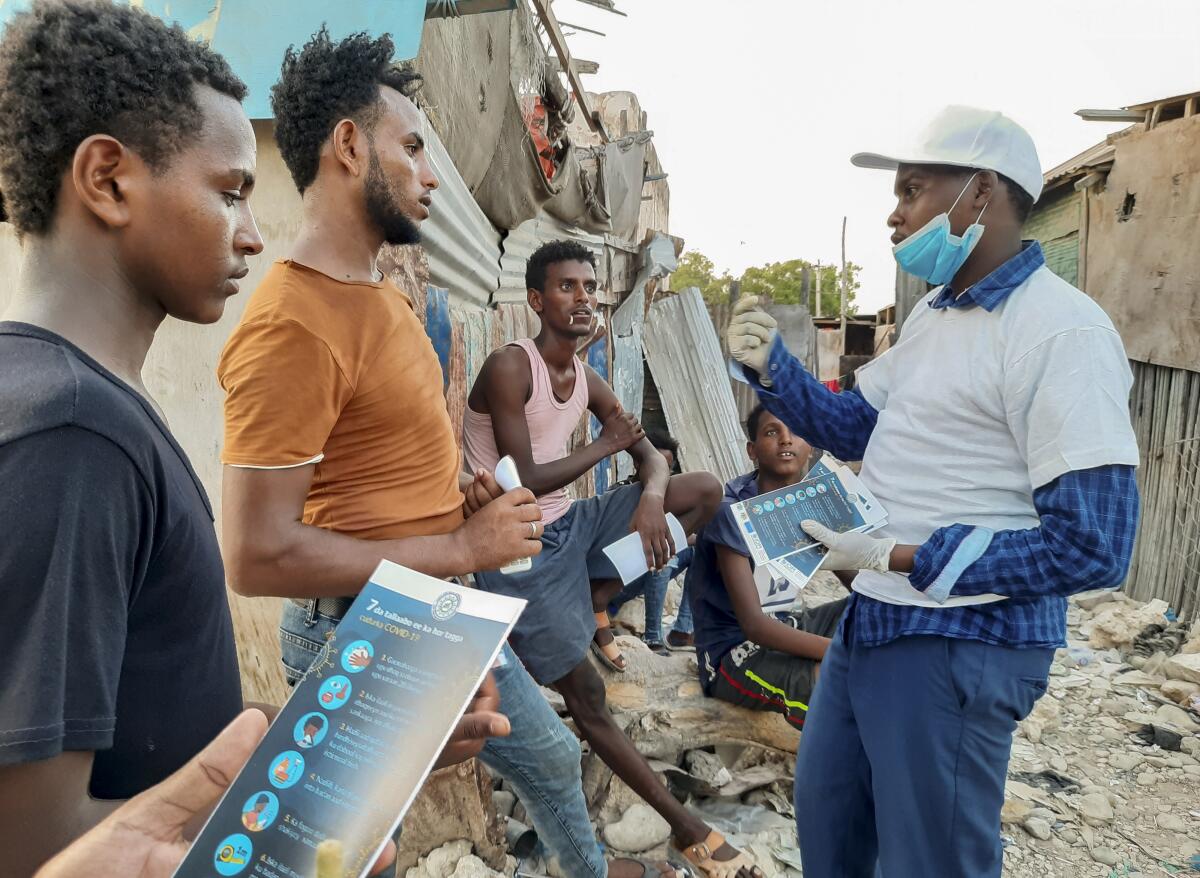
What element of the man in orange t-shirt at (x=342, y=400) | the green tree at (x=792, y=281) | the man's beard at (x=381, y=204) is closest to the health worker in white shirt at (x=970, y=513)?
the man in orange t-shirt at (x=342, y=400)

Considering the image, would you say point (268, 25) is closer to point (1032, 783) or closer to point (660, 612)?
point (660, 612)

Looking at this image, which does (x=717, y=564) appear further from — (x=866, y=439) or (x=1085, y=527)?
(x=1085, y=527)

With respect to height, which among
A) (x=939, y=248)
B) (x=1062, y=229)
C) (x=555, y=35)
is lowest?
(x=939, y=248)

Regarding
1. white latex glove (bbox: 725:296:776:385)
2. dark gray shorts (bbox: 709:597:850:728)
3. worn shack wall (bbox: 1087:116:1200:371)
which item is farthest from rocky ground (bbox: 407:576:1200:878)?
worn shack wall (bbox: 1087:116:1200:371)

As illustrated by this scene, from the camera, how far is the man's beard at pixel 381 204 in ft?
5.37

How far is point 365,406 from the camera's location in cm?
150

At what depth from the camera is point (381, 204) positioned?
164 cm

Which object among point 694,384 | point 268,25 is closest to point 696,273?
point 694,384

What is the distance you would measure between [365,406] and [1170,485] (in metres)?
6.65

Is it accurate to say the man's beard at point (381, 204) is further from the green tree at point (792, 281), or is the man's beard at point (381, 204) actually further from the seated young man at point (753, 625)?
the green tree at point (792, 281)

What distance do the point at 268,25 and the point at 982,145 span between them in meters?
1.83

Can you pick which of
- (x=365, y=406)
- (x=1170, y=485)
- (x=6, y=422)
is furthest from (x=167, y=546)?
(x=1170, y=485)

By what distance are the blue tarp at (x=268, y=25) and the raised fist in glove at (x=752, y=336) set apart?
1.16m

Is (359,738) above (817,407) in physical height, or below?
below
